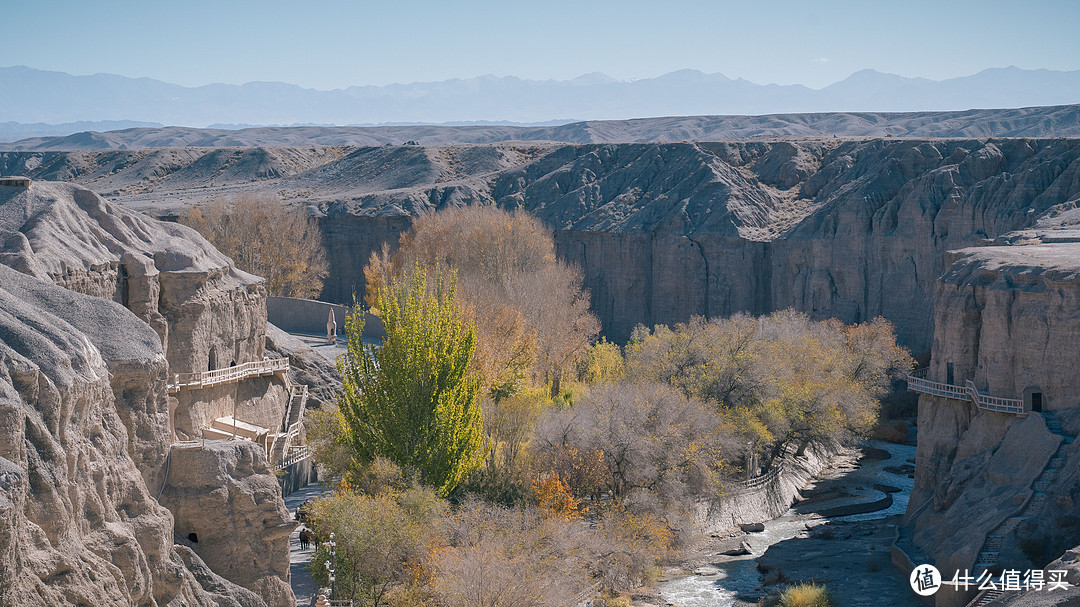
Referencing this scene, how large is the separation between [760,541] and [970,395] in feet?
28.6

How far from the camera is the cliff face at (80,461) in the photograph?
54.2 feet

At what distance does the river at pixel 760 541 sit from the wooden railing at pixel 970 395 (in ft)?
17.5

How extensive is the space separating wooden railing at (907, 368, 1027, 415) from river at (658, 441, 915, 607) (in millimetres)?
5320

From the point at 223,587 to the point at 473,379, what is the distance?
40.9 feet

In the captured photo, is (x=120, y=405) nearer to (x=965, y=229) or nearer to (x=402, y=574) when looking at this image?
(x=402, y=574)

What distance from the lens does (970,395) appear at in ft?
128

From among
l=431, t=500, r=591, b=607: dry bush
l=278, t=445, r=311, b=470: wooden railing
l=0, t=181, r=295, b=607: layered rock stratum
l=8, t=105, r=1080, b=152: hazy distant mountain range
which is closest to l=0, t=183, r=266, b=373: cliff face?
l=0, t=181, r=295, b=607: layered rock stratum

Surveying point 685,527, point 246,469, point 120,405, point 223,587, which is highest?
point 120,405

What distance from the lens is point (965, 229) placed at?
66938 mm

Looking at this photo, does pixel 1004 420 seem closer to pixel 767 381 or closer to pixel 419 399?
pixel 767 381

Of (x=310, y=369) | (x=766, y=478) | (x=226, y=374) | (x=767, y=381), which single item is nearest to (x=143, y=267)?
(x=226, y=374)

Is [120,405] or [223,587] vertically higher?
[120,405]

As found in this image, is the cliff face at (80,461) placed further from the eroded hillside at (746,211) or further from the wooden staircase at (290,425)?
the eroded hillside at (746,211)

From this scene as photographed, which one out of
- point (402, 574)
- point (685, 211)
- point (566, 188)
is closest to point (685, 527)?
point (402, 574)
